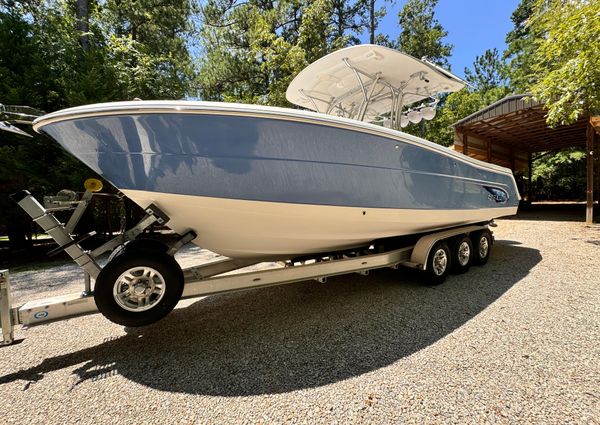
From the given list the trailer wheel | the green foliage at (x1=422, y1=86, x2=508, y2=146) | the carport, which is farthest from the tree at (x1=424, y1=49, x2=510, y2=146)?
the trailer wheel

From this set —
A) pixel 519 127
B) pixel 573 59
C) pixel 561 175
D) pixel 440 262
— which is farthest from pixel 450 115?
pixel 440 262

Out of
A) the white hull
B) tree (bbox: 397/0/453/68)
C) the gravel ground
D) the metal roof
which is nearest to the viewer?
the gravel ground

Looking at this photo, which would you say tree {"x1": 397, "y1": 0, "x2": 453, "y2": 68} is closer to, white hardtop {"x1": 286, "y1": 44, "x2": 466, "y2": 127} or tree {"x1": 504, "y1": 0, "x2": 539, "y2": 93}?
tree {"x1": 504, "y1": 0, "x2": 539, "y2": 93}

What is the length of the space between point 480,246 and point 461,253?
1.87 ft

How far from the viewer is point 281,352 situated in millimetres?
2178

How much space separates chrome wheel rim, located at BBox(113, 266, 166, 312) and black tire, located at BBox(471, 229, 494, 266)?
4.21 meters

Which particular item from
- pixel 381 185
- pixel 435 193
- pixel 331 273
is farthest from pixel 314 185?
pixel 435 193

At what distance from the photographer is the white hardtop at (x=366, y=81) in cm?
344

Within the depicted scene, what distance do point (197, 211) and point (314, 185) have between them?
0.96 m

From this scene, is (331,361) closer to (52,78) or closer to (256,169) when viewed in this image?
(256,169)

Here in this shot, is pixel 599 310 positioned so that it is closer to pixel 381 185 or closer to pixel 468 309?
pixel 468 309

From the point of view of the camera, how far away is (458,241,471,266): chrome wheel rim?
401 cm

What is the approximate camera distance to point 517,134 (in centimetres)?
1223

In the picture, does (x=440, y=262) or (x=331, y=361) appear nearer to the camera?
(x=331, y=361)
